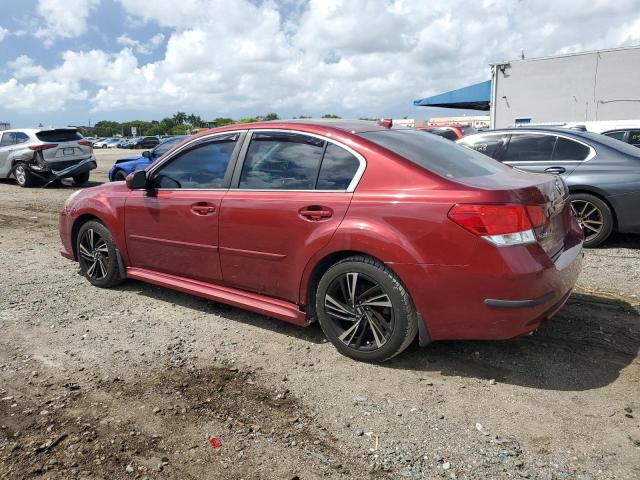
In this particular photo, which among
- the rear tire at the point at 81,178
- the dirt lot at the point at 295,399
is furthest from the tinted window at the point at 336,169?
the rear tire at the point at 81,178

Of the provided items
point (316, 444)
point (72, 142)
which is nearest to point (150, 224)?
point (316, 444)

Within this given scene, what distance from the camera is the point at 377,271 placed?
336cm

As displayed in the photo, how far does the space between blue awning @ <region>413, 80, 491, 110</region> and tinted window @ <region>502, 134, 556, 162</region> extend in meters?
22.7

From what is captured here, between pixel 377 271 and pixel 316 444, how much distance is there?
1108 millimetres

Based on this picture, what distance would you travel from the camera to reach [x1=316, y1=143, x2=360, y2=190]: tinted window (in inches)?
140

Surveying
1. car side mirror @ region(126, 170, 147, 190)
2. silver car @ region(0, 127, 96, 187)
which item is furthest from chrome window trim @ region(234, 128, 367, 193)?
silver car @ region(0, 127, 96, 187)

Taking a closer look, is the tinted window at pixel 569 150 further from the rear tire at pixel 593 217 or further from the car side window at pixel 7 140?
the car side window at pixel 7 140

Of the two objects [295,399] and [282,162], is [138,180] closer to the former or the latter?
[282,162]

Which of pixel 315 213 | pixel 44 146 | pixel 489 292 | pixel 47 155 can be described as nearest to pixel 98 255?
pixel 315 213

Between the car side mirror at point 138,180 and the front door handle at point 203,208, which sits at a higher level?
the car side mirror at point 138,180

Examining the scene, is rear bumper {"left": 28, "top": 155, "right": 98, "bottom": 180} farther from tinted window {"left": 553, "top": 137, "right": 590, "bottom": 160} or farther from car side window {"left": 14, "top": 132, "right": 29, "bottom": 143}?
tinted window {"left": 553, "top": 137, "right": 590, "bottom": 160}

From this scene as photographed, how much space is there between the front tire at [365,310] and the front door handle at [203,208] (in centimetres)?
110

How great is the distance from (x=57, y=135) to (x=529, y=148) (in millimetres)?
12796

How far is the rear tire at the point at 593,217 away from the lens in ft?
21.0
